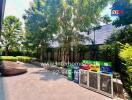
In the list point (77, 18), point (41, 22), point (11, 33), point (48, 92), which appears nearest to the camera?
point (48, 92)

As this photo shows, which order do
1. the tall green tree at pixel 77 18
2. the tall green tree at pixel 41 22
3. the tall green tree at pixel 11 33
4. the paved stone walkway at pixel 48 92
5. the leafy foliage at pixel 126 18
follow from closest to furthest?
1. the paved stone walkway at pixel 48 92
2. the leafy foliage at pixel 126 18
3. the tall green tree at pixel 77 18
4. the tall green tree at pixel 41 22
5. the tall green tree at pixel 11 33

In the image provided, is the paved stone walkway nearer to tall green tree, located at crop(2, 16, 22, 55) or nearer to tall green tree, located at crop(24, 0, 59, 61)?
tall green tree, located at crop(24, 0, 59, 61)

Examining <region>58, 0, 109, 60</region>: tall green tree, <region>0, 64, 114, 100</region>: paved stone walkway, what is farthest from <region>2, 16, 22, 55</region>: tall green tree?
<region>0, 64, 114, 100</region>: paved stone walkway

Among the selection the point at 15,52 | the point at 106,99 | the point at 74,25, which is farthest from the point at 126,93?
the point at 15,52

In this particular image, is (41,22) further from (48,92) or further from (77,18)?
(48,92)

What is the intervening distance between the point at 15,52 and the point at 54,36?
69.7 feet

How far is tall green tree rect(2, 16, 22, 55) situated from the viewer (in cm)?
3959

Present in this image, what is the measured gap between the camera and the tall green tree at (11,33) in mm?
39594

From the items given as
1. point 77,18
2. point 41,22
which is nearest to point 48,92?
point 77,18

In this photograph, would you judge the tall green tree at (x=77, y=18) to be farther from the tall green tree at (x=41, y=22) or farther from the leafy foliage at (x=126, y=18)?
the leafy foliage at (x=126, y=18)

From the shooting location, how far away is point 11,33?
40219 mm

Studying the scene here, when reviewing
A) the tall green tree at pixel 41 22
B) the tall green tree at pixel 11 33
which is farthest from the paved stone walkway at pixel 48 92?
the tall green tree at pixel 11 33

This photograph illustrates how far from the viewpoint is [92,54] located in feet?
63.4

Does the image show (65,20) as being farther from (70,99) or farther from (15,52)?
(15,52)
